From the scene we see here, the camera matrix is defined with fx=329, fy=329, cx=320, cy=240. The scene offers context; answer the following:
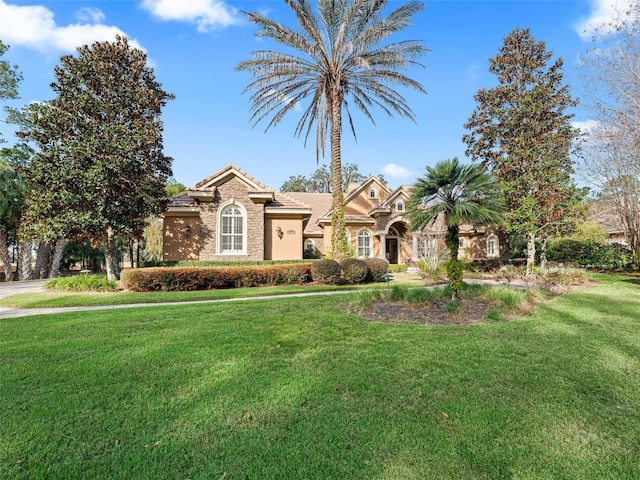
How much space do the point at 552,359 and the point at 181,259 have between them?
1759cm

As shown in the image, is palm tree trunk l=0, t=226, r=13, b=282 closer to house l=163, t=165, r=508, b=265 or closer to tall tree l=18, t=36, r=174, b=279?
tall tree l=18, t=36, r=174, b=279

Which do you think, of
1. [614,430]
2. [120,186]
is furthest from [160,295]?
[614,430]

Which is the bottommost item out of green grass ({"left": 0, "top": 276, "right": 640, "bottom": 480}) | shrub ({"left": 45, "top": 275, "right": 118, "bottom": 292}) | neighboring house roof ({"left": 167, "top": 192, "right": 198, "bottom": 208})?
green grass ({"left": 0, "top": 276, "right": 640, "bottom": 480})

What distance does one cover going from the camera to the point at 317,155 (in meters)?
18.5

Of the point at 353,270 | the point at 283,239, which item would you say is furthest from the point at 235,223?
the point at 353,270

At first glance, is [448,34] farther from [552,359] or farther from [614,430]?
[614,430]

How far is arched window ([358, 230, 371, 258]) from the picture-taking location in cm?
2586

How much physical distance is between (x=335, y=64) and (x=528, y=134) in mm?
13037

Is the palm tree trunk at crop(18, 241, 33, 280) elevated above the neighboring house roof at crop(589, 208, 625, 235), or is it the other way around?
the neighboring house roof at crop(589, 208, 625, 235)

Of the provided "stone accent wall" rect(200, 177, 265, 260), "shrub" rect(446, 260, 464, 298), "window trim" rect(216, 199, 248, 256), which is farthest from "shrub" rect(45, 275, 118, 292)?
"shrub" rect(446, 260, 464, 298)

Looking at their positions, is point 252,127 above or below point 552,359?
above

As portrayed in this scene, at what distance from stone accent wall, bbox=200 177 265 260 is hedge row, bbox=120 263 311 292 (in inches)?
160

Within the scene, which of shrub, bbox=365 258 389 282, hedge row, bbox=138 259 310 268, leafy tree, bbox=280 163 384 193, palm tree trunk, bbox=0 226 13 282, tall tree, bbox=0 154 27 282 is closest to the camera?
Result: shrub, bbox=365 258 389 282

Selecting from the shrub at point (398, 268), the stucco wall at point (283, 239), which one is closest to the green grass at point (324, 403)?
the stucco wall at point (283, 239)
